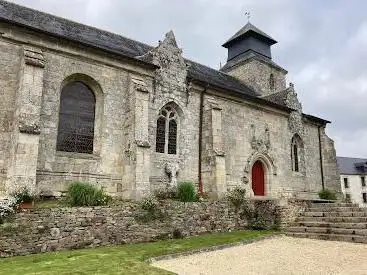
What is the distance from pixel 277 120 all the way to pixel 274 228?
8.35m

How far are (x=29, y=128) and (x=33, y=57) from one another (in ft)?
8.56

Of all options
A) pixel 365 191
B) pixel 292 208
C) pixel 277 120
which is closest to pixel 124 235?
pixel 292 208

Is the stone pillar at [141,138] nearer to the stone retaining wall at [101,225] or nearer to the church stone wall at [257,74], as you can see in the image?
the stone retaining wall at [101,225]

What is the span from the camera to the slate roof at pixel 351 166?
50022 mm

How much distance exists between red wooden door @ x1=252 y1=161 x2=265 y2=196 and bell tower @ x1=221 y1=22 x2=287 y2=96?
6580 mm

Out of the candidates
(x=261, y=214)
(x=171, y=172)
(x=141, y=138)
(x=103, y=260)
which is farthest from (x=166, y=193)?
(x=103, y=260)

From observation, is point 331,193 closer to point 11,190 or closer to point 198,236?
point 198,236

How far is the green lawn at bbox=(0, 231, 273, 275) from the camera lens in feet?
22.5

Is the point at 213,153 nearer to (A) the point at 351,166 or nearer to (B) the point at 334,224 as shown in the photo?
(B) the point at 334,224

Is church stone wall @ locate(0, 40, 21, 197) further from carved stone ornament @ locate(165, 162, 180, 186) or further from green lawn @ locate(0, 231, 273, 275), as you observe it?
carved stone ornament @ locate(165, 162, 180, 186)

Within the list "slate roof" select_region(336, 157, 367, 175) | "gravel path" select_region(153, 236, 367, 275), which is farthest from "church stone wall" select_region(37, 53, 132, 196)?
"slate roof" select_region(336, 157, 367, 175)

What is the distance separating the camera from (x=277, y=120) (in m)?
20.0

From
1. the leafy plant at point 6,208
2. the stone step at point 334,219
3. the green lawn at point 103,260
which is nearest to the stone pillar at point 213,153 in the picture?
the stone step at point 334,219

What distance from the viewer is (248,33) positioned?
25.8 m
